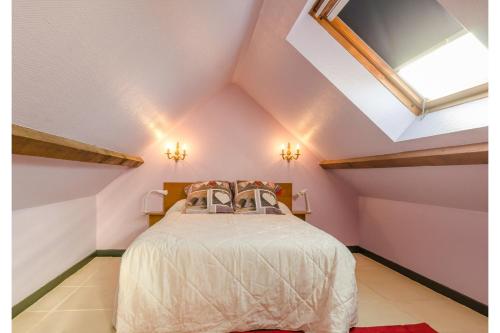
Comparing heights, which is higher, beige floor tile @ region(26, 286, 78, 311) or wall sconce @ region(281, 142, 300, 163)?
wall sconce @ region(281, 142, 300, 163)

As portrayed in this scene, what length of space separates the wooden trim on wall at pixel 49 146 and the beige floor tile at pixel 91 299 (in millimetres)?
1070

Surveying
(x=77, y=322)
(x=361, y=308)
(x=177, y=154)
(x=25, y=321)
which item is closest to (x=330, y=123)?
(x=361, y=308)

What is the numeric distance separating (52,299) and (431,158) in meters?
2.99

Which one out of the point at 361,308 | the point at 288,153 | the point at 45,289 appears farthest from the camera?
the point at 288,153

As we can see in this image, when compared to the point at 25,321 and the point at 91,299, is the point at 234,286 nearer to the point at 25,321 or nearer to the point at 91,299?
the point at 91,299

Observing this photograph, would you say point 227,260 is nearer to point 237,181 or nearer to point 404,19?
point 237,181

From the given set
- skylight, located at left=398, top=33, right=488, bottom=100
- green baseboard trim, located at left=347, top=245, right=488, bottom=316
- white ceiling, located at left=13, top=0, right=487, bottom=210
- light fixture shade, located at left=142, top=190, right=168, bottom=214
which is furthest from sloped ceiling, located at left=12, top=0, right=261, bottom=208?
green baseboard trim, located at left=347, top=245, right=488, bottom=316

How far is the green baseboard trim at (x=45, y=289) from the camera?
5.59ft

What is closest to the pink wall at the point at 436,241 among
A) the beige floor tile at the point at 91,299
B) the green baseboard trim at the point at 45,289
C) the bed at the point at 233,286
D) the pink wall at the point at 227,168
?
the pink wall at the point at 227,168

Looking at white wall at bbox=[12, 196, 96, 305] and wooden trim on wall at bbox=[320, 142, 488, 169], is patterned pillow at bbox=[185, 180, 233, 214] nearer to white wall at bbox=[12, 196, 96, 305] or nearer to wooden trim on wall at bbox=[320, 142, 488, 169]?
white wall at bbox=[12, 196, 96, 305]

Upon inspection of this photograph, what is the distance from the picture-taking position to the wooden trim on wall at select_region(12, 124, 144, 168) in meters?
1.09

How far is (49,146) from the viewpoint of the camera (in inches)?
50.1

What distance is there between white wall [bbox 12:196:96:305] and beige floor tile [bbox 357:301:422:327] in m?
2.36
